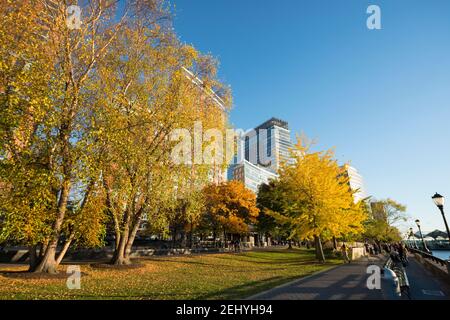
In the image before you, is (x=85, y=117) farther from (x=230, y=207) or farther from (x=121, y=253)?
(x=230, y=207)

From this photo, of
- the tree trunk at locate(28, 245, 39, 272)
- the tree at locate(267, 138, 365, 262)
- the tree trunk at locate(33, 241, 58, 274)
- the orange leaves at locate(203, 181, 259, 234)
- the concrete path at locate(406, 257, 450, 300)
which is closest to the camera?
the concrete path at locate(406, 257, 450, 300)

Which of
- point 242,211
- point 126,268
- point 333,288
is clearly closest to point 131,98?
point 126,268

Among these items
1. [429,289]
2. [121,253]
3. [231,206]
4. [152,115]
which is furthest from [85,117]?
[231,206]

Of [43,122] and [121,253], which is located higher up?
[43,122]

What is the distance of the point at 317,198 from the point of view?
24.4 m

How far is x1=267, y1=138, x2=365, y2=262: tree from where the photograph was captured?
23.9 metres

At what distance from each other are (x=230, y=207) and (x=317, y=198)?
24047 millimetres

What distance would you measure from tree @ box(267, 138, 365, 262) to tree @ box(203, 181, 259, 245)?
60.3 feet

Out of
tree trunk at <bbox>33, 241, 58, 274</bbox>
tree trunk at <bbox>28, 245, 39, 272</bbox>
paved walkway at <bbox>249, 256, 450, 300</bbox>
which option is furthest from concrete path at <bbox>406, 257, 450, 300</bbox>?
tree trunk at <bbox>28, 245, 39, 272</bbox>

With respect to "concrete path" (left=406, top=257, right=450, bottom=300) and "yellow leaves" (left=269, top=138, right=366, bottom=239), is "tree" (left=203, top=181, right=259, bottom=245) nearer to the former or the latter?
"yellow leaves" (left=269, top=138, right=366, bottom=239)

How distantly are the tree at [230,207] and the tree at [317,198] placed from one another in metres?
18.4

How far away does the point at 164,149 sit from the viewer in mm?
19969
